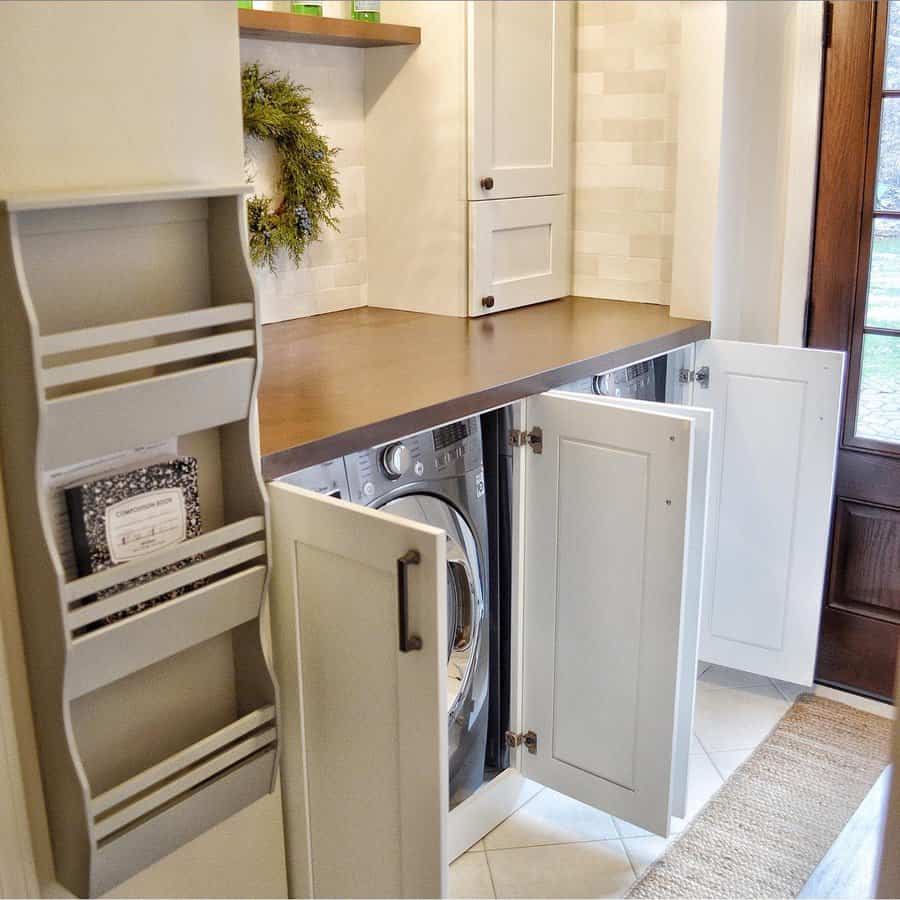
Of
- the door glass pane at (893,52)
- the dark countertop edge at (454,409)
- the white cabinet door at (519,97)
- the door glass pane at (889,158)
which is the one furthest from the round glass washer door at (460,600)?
the door glass pane at (893,52)

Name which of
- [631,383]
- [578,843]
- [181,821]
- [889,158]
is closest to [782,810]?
[578,843]

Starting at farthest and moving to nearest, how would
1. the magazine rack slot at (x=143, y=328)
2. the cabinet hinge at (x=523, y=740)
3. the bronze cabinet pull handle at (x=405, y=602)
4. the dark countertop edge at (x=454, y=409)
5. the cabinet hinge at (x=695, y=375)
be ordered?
the cabinet hinge at (x=695, y=375) → the cabinet hinge at (x=523, y=740) → the dark countertop edge at (x=454, y=409) → the bronze cabinet pull handle at (x=405, y=602) → the magazine rack slot at (x=143, y=328)

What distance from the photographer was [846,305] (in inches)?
113

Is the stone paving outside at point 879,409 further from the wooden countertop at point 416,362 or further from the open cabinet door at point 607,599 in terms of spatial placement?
the open cabinet door at point 607,599

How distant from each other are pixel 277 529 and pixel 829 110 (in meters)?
2.00

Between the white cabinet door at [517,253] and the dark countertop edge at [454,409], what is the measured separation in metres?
0.52

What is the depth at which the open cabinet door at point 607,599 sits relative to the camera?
2129 millimetres

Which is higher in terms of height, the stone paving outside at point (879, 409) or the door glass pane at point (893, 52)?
the door glass pane at point (893, 52)

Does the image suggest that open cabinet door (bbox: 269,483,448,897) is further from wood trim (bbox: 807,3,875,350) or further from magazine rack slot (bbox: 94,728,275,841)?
wood trim (bbox: 807,3,875,350)

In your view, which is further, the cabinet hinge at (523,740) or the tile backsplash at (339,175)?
the tile backsplash at (339,175)

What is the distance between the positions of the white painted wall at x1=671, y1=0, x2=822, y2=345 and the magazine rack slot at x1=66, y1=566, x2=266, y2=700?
1726 mm

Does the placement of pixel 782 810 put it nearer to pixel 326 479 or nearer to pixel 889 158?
pixel 326 479

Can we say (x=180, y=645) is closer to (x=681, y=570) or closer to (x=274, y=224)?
(x=681, y=570)

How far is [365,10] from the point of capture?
2.67 meters
